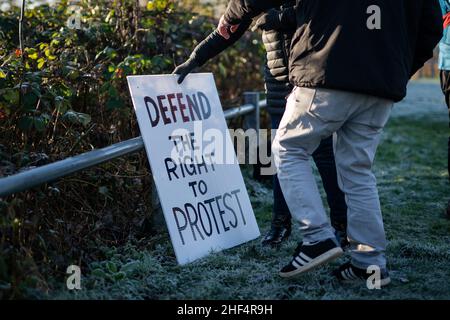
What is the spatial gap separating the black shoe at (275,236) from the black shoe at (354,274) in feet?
2.15

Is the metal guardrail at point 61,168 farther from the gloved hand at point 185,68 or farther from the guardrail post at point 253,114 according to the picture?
the guardrail post at point 253,114

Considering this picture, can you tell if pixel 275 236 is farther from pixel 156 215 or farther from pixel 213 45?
pixel 213 45

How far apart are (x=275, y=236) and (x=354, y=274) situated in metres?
0.77

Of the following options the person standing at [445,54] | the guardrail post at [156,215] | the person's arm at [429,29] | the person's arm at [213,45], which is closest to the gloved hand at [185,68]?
the person's arm at [213,45]

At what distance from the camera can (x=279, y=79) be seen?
10.9 ft

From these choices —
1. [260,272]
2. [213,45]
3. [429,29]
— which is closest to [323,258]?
[260,272]

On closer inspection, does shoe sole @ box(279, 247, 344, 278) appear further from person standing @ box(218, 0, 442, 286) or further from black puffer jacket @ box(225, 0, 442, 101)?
black puffer jacket @ box(225, 0, 442, 101)

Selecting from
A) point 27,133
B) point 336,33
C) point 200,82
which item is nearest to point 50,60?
point 27,133

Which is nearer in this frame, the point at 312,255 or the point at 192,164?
the point at 312,255

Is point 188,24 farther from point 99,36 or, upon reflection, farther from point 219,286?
point 219,286

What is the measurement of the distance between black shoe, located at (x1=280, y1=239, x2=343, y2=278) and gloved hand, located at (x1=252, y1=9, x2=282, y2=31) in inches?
43.5

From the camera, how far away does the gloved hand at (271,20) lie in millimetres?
3154

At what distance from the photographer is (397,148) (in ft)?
24.5

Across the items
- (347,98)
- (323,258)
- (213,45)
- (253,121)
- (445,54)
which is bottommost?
(253,121)
